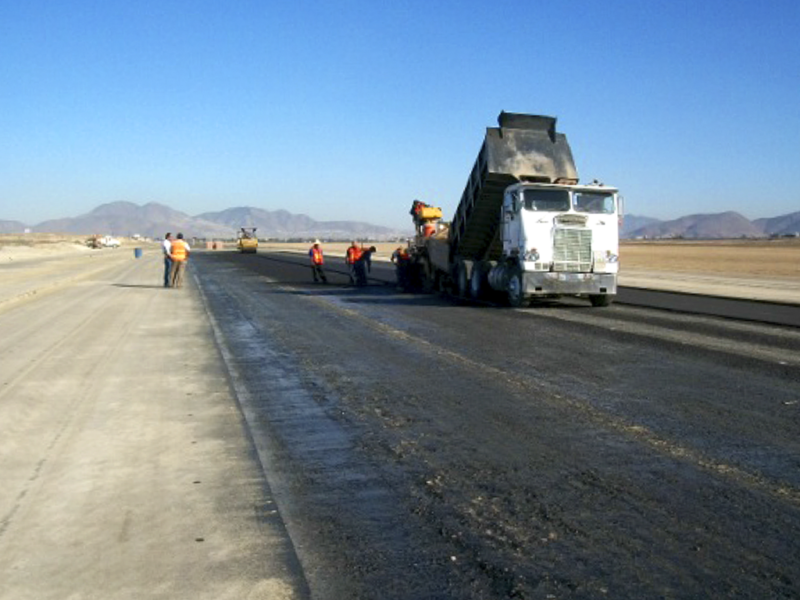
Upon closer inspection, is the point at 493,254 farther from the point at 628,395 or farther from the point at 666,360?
the point at 628,395

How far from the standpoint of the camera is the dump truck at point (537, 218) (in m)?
19.1

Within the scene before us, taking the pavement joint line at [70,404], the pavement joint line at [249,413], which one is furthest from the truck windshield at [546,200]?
the pavement joint line at [70,404]

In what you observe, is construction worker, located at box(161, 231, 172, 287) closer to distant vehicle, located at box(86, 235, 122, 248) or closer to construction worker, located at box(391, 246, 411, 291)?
construction worker, located at box(391, 246, 411, 291)

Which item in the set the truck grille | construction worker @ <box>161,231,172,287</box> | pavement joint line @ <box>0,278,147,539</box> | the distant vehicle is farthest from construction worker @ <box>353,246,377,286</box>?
the distant vehicle

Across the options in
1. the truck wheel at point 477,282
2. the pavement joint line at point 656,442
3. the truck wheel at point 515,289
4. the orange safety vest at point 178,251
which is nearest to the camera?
the pavement joint line at point 656,442

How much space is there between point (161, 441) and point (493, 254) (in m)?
16.0

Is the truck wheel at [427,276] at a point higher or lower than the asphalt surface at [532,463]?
higher

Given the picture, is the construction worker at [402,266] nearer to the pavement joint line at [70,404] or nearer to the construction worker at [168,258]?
the construction worker at [168,258]

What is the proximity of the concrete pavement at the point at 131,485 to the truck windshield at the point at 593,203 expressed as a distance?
10.2 metres

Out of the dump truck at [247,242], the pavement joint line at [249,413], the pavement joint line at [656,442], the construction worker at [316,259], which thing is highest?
the dump truck at [247,242]

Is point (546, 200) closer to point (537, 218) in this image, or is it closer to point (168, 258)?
point (537, 218)

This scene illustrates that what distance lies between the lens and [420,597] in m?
3.84

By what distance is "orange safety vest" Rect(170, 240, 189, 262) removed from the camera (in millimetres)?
26391

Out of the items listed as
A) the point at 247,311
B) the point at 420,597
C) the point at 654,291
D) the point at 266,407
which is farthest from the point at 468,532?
Result: the point at 654,291
